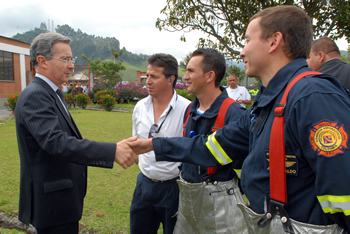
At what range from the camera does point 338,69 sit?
11.9ft

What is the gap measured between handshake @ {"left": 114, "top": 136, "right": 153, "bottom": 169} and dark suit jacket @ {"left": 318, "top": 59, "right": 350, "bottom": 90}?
2.93 meters

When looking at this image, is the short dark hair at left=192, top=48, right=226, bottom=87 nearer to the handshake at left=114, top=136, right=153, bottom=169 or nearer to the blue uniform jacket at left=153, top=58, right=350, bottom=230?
the handshake at left=114, top=136, right=153, bottom=169

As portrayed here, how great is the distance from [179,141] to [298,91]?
104cm

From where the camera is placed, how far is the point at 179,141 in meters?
2.02

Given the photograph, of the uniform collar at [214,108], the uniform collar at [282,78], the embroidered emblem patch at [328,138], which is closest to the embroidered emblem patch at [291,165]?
the embroidered emblem patch at [328,138]

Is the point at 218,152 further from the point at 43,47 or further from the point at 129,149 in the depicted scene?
the point at 43,47

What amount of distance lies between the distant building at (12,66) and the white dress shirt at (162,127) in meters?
26.4

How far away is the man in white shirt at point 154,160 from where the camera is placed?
2686 millimetres

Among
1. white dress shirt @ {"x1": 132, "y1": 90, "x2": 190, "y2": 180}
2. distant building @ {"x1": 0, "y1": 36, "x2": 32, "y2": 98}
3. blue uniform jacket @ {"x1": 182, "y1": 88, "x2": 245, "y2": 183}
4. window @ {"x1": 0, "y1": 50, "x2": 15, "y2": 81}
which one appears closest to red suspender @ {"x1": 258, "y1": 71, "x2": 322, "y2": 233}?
blue uniform jacket @ {"x1": 182, "y1": 88, "x2": 245, "y2": 183}

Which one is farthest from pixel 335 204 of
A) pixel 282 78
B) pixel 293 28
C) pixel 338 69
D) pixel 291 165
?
pixel 338 69

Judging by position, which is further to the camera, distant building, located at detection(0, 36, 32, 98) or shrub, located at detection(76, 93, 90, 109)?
distant building, located at detection(0, 36, 32, 98)

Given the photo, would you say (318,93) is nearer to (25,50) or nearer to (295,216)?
(295,216)

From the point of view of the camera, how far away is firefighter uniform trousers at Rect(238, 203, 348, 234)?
1.13 metres

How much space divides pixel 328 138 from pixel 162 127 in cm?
200
